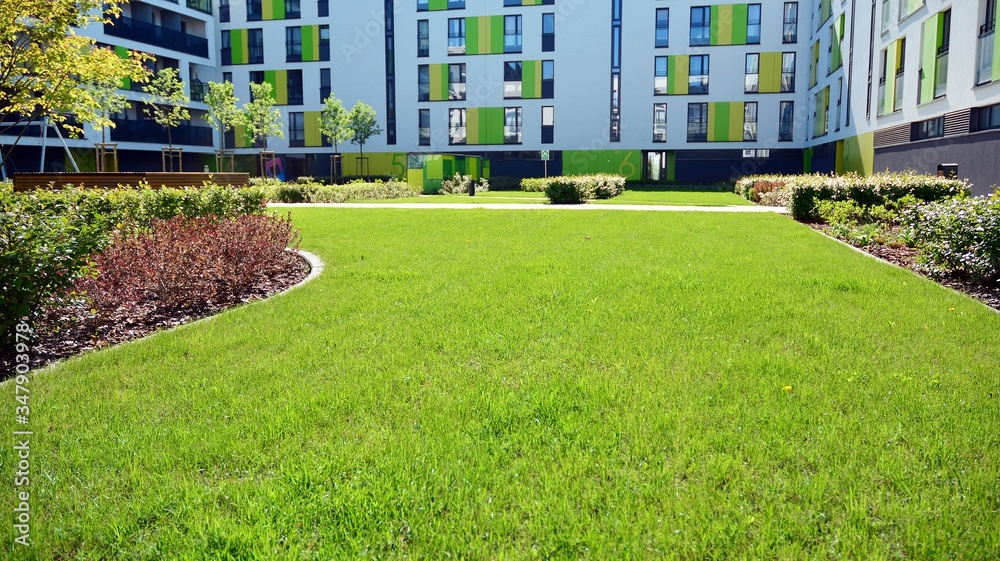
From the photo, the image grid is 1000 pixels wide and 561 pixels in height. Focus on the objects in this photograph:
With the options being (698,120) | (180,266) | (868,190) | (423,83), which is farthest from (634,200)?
(423,83)

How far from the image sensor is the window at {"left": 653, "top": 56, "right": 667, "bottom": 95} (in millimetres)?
49250

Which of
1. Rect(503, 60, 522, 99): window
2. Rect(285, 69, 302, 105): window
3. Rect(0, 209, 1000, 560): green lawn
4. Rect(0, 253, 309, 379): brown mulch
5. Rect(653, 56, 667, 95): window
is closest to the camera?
Rect(0, 209, 1000, 560): green lawn

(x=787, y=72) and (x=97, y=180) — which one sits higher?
(x=787, y=72)

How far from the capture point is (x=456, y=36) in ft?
170

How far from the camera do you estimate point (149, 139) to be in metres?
42.3

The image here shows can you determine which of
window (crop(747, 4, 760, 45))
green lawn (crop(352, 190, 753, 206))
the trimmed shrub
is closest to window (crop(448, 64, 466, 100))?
window (crop(747, 4, 760, 45))

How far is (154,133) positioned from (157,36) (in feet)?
22.1

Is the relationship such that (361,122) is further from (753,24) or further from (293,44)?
(753,24)

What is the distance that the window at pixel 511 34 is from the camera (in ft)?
168

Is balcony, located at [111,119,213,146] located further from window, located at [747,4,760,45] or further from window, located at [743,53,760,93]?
window, located at [747,4,760,45]

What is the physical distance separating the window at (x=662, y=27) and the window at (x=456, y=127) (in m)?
14.4

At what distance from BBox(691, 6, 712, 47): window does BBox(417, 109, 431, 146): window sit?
62.7 feet

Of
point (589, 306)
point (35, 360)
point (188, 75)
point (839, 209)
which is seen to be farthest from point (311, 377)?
point (188, 75)

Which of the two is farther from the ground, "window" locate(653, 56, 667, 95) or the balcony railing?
"window" locate(653, 56, 667, 95)
